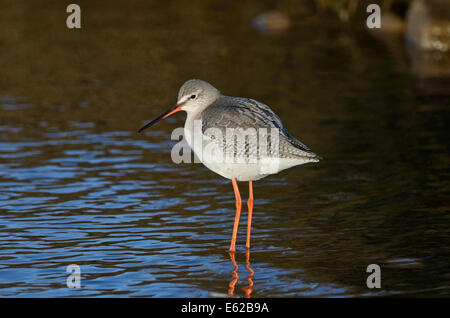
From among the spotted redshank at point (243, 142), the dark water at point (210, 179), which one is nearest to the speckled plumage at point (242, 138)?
the spotted redshank at point (243, 142)

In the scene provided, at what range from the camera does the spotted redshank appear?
34.4 feet

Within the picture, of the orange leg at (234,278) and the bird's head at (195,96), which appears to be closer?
the orange leg at (234,278)

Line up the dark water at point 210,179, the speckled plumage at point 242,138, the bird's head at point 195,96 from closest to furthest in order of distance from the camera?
1. the dark water at point 210,179
2. the speckled plumage at point 242,138
3. the bird's head at point 195,96

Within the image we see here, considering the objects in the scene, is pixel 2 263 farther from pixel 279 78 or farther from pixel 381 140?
pixel 279 78

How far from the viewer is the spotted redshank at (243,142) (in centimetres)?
1048

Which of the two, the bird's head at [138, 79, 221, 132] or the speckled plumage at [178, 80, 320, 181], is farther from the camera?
Result: the bird's head at [138, 79, 221, 132]

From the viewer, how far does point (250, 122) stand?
35.2 feet

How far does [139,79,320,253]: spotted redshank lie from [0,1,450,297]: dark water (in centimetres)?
120

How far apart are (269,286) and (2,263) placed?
3451 millimetres

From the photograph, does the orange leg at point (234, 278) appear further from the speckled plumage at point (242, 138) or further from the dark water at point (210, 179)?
the speckled plumage at point (242, 138)

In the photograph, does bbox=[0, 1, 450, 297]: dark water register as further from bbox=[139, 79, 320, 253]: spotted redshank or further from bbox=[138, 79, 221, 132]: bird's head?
bbox=[138, 79, 221, 132]: bird's head

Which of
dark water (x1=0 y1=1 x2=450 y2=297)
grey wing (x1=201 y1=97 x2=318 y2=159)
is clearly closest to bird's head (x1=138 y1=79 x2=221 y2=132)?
grey wing (x1=201 y1=97 x2=318 y2=159)

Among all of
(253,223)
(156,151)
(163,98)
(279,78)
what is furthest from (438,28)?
(253,223)

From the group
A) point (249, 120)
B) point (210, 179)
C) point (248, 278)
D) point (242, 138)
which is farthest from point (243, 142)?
point (210, 179)
